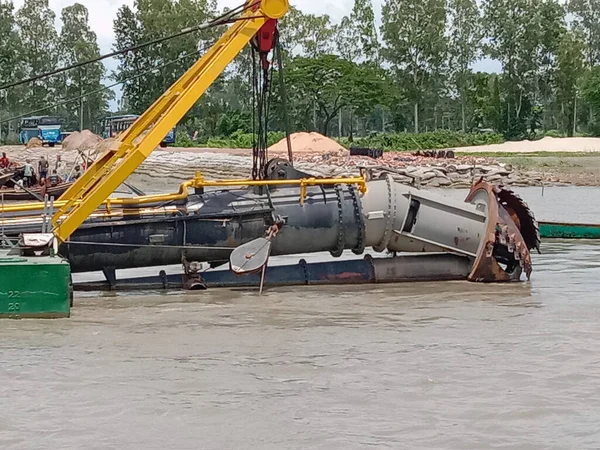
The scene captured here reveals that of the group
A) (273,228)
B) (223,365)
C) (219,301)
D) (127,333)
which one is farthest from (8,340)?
(273,228)

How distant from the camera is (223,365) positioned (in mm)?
10570

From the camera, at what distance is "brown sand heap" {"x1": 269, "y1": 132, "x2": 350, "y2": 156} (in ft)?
Result: 217

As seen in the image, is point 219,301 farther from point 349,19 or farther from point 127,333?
point 349,19

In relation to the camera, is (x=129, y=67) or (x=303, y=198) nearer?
(x=303, y=198)

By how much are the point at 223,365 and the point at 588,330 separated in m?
4.87

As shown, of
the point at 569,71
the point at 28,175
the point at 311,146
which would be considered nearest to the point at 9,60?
the point at 311,146

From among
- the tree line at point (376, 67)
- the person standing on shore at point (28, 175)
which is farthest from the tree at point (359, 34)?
the person standing on shore at point (28, 175)

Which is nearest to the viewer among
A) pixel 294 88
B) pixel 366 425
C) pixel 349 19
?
pixel 366 425

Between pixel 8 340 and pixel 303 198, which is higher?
pixel 303 198

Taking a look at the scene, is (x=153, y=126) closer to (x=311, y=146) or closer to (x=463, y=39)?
(x=311, y=146)

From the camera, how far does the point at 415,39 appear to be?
8912cm

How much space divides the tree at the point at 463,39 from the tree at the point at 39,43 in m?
38.6

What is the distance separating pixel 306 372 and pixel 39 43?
9421 cm

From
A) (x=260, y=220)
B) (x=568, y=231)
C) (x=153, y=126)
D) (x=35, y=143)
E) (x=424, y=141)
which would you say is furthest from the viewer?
(x=424, y=141)
